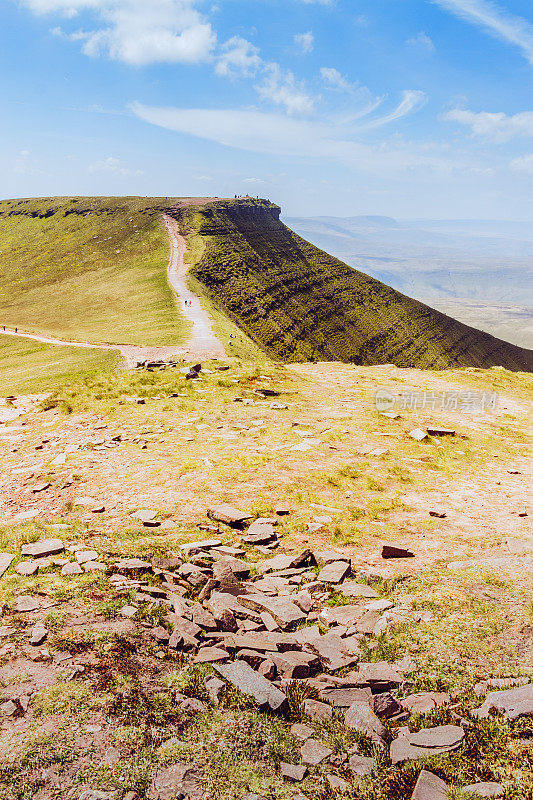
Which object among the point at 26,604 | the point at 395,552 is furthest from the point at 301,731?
→ the point at 395,552

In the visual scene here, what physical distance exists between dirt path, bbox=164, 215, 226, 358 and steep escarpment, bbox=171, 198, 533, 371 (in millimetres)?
3584

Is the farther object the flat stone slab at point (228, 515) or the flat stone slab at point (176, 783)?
the flat stone slab at point (228, 515)

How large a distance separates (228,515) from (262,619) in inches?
156

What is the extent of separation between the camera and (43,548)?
938 centimetres

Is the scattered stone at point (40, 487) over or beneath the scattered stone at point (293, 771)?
beneath

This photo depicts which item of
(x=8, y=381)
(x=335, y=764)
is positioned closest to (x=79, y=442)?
(x=335, y=764)

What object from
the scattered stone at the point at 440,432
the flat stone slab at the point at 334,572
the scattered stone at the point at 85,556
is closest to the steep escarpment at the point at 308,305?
the scattered stone at the point at 440,432

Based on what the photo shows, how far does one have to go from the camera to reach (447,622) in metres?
7.78

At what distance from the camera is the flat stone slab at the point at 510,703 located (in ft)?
18.6

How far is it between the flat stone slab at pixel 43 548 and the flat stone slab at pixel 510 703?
7685mm

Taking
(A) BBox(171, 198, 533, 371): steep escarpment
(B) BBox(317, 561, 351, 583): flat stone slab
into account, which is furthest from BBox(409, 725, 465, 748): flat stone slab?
(A) BBox(171, 198, 533, 371): steep escarpment

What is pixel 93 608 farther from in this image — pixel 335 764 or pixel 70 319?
pixel 70 319

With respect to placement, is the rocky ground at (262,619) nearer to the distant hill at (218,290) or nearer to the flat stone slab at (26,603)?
the flat stone slab at (26,603)

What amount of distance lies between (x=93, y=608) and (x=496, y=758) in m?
5.68
